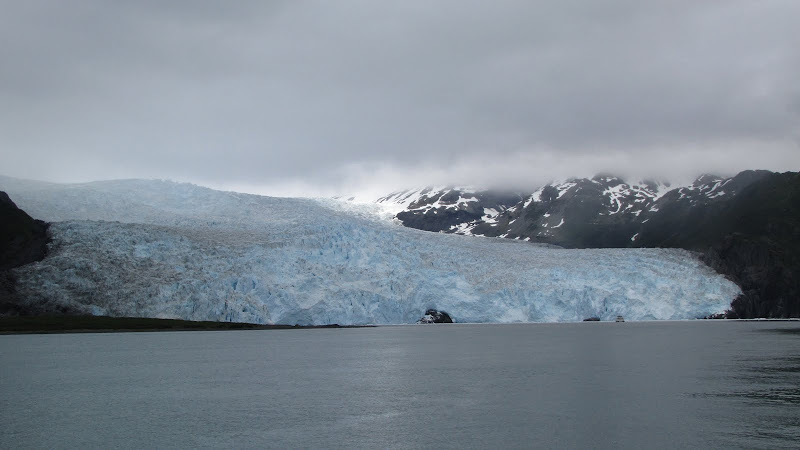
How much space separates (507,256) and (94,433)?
159 ft

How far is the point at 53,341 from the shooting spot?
124 feet

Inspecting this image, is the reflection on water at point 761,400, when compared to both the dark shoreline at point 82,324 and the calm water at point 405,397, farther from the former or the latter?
the dark shoreline at point 82,324

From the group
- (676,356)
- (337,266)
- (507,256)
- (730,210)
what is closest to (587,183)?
(730,210)

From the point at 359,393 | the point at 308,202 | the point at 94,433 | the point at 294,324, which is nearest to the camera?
the point at 94,433

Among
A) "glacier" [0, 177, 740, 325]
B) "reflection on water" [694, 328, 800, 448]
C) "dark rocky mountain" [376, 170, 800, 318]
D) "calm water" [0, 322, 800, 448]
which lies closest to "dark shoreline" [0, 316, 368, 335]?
"glacier" [0, 177, 740, 325]

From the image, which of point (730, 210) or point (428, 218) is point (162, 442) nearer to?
point (730, 210)

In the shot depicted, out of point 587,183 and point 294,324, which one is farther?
point 587,183

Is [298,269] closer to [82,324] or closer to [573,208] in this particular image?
[82,324]

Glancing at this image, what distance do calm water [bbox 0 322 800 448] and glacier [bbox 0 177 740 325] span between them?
36.7 ft

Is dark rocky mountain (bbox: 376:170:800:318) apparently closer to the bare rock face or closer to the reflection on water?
the bare rock face

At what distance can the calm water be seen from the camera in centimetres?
1350

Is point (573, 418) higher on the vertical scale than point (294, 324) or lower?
higher

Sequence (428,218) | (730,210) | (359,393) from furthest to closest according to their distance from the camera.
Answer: (428,218) → (730,210) → (359,393)

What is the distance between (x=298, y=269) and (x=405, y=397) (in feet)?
102
